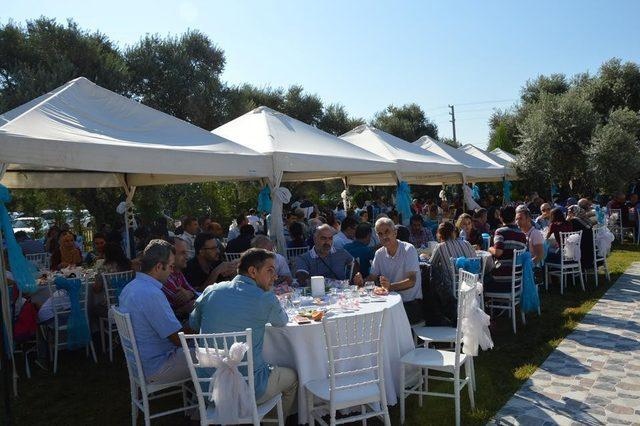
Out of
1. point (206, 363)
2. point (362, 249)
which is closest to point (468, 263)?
point (362, 249)

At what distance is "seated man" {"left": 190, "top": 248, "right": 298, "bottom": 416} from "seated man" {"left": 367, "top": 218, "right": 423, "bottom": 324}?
189cm

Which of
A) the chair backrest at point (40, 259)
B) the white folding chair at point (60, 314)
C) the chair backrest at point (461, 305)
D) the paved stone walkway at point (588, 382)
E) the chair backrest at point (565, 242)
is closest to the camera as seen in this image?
the chair backrest at point (461, 305)

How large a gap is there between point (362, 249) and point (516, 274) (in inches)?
85.7

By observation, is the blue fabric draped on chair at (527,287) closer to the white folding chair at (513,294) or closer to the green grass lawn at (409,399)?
the white folding chair at (513,294)

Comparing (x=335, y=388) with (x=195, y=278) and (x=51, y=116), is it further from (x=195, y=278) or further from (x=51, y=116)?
(x=51, y=116)

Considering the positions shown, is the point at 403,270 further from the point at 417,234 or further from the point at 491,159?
the point at 491,159

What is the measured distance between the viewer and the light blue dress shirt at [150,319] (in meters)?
Answer: 3.60

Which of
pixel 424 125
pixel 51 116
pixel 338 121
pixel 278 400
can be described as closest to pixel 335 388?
pixel 278 400

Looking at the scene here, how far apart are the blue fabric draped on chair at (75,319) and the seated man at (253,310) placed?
3061 mm

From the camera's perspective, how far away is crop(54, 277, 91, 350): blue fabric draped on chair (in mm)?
5797

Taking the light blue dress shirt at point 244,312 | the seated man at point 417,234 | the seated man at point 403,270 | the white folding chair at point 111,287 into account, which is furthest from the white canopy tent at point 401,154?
the light blue dress shirt at point 244,312

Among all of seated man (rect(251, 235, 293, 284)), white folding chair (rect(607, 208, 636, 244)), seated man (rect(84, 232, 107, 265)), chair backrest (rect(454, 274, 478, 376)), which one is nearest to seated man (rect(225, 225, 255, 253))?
seated man (rect(251, 235, 293, 284))

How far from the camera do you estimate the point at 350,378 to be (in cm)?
351

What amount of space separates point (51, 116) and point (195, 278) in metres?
2.31
